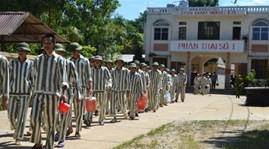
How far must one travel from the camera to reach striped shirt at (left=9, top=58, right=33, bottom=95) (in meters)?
8.49

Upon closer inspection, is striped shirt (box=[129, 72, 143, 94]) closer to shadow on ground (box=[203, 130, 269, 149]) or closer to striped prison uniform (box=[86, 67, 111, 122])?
striped prison uniform (box=[86, 67, 111, 122])

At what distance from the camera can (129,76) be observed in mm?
13523

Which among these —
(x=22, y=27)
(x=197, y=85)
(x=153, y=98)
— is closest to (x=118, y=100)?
(x=153, y=98)

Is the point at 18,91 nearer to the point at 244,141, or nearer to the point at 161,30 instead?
the point at 244,141

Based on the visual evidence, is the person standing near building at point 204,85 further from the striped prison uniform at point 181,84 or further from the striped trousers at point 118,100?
the striped trousers at point 118,100

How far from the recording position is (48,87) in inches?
289

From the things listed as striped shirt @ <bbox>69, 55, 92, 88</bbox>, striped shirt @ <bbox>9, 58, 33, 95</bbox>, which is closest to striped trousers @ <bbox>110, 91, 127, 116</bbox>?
striped shirt @ <bbox>69, 55, 92, 88</bbox>

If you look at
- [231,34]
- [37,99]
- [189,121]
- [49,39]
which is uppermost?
[231,34]

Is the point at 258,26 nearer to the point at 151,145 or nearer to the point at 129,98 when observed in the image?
the point at 129,98

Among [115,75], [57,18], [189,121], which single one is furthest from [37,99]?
[57,18]

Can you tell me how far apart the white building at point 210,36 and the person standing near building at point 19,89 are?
30.6m

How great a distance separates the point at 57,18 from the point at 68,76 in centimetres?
2213

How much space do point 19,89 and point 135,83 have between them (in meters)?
5.65

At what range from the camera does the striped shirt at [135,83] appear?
1363 centimetres
